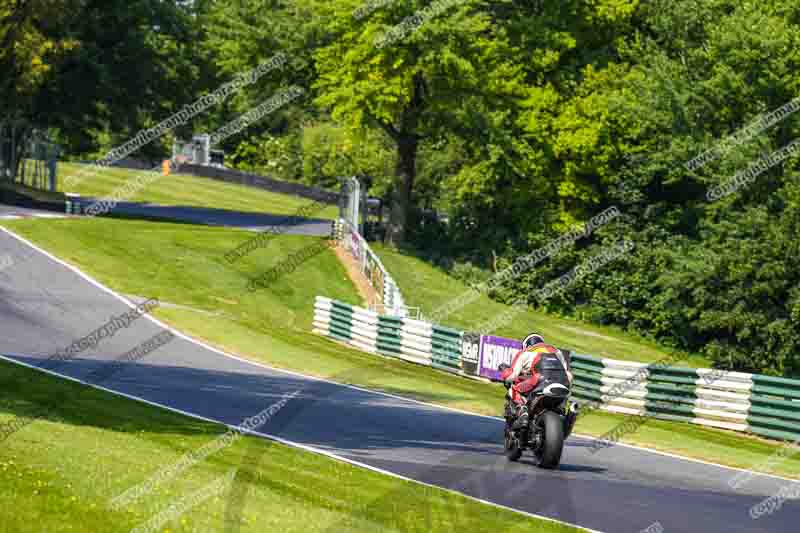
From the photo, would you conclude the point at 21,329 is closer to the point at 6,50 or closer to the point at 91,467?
the point at 91,467

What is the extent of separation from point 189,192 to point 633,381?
4525cm

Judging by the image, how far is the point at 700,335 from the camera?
4969 cm

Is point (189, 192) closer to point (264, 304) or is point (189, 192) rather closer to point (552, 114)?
point (552, 114)

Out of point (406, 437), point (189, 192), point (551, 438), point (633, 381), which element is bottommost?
point (633, 381)

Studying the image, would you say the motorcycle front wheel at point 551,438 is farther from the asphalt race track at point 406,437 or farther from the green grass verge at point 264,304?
the green grass verge at point 264,304

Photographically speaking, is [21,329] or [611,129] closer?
[21,329]

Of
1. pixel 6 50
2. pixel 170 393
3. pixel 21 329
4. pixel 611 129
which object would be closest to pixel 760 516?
pixel 170 393

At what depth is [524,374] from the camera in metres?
15.1

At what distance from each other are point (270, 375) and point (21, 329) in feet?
16.5

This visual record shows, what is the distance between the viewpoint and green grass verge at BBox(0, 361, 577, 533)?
30.8 ft

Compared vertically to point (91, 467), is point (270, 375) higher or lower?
lower

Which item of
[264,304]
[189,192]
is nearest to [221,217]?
[189,192]

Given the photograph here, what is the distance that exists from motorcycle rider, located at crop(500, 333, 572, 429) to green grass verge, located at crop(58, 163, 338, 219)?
46234 mm

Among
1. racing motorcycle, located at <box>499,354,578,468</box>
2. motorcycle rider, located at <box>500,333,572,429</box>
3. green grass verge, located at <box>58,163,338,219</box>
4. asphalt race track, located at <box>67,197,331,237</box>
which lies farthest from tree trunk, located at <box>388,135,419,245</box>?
racing motorcycle, located at <box>499,354,578,468</box>
